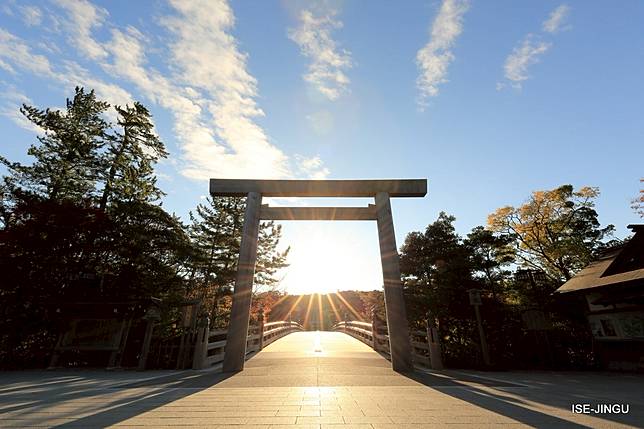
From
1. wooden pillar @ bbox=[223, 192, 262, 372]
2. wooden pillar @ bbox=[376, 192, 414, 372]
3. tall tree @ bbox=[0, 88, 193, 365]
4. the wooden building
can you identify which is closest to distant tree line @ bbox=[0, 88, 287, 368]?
tall tree @ bbox=[0, 88, 193, 365]

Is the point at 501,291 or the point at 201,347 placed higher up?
the point at 501,291

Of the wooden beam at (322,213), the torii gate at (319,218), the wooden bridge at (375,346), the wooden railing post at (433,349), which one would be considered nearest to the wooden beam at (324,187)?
the torii gate at (319,218)

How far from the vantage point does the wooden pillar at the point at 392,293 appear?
6.57m

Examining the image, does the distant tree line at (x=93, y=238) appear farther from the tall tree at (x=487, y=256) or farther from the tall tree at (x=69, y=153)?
the tall tree at (x=487, y=256)

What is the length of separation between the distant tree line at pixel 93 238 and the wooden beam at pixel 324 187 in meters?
4.71

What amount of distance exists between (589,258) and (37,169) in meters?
25.4

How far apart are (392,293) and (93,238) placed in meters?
10.6

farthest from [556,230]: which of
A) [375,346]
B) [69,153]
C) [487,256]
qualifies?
[69,153]

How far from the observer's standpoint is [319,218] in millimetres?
8875

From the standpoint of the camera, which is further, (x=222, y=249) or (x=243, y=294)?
(x=222, y=249)

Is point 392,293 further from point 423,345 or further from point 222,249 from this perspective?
point 222,249

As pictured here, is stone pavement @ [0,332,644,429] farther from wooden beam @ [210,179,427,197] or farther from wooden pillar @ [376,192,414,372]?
wooden beam @ [210,179,427,197]

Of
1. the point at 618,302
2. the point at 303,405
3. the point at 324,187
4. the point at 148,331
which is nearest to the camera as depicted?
the point at 303,405

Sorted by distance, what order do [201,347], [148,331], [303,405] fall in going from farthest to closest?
[148,331], [201,347], [303,405]
